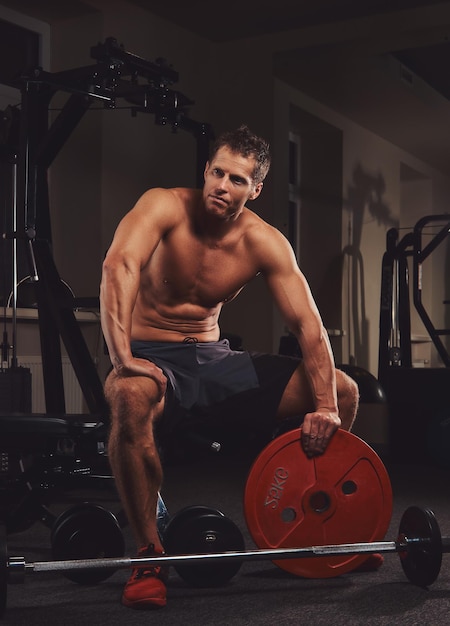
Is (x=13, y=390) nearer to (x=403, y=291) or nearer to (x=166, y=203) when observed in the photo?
(x=166, y=203)

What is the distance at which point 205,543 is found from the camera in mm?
2125

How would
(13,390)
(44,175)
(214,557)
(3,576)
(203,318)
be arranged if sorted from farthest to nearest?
1. (13,390)
2. (44,175)
3. (203,318)
4. (214,557)
5. (3,576)

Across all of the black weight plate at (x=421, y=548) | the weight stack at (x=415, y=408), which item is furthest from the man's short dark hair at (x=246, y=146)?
the weight stack at (x=415, y=408)

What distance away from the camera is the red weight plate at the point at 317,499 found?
2115 millimetres

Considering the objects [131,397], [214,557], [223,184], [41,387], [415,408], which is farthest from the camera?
[415,408]

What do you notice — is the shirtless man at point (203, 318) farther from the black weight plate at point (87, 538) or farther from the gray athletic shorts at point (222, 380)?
the black weight plate at point (87, 538)

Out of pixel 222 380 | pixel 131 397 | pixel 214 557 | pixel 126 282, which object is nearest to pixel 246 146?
pixel 126 282

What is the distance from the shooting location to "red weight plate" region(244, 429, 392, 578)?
2.12 metres

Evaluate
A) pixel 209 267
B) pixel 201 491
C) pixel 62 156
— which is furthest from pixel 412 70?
pixel 209 267

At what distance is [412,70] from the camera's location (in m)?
6.57

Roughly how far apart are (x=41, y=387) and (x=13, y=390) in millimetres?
1053

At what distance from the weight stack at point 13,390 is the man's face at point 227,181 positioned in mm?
1548

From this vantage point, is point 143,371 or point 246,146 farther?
point 246,146

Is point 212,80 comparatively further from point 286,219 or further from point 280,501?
point 280,501
